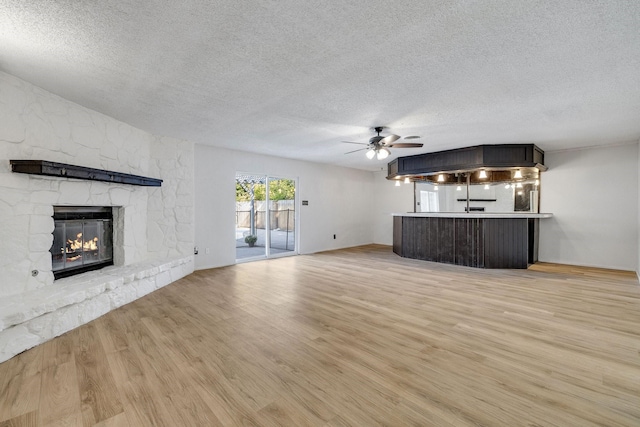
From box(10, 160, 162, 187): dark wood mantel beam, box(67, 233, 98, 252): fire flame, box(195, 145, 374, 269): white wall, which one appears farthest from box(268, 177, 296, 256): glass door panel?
box(67, 233, 98, 252): fire flame

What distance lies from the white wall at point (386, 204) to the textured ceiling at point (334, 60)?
14.9 ft

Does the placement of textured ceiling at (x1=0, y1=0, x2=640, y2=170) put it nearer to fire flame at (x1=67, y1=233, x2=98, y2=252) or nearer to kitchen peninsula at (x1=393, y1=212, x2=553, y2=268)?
fire flame at (x1=67, y1=233, x2=98, y2=252)

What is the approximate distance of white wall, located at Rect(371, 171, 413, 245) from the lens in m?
8.82

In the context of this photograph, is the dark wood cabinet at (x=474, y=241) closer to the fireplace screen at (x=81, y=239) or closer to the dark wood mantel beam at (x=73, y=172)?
the dark wood mantel beam at (x=73, y=172)

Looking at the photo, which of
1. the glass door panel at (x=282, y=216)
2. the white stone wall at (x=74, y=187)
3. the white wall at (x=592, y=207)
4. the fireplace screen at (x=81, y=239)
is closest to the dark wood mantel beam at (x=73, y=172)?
the white stone wall at (x=74, y=187)

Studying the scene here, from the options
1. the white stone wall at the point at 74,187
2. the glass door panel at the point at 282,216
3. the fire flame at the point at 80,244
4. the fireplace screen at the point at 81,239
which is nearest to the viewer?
the white stone wall at the point at 74,187

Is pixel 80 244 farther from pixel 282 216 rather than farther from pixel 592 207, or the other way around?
pixel 592 207

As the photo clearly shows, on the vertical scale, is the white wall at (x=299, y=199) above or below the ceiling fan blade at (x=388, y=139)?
below

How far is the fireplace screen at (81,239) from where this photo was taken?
3.40 meters

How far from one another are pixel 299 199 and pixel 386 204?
132 inches

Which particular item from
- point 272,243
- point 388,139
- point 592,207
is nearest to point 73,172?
point 388,139

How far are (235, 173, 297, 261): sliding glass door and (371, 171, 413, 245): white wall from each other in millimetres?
3399

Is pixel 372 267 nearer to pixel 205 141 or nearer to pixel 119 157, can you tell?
pixel 205 141

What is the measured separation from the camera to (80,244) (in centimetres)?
371
